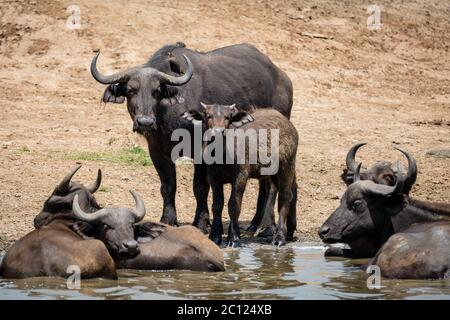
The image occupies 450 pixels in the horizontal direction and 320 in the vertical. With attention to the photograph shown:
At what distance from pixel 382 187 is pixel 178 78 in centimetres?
384

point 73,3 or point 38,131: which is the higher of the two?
point 73,3

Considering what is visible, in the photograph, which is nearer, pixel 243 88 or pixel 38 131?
pixel 243 88

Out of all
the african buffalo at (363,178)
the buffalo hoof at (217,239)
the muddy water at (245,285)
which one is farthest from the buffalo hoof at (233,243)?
the african buffalo at (363,178)

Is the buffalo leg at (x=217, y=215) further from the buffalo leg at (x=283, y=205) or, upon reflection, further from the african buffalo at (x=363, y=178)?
the african buffalo at (x=363, y=178)

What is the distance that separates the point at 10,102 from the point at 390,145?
7.22 m

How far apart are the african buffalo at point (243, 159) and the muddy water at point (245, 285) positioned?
1.36m

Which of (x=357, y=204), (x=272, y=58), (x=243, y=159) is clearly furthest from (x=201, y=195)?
(x=272, y=58)

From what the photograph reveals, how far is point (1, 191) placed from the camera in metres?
16.7

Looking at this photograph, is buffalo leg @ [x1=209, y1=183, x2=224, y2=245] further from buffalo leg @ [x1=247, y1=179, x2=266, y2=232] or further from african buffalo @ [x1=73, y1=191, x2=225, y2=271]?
african buffalo @ [x1=73, y1=191, x2=225, y2=271]

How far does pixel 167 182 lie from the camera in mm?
15703

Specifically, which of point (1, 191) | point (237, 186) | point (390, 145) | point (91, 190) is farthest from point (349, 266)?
point (390, 145)

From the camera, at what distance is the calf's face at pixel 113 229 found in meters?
12.0
